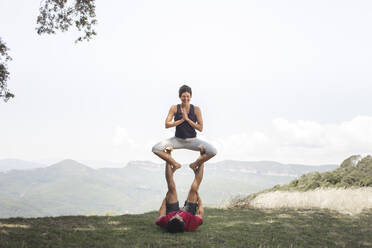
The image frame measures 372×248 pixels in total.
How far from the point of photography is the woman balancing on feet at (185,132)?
285 inches

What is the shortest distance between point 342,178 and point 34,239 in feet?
48.7

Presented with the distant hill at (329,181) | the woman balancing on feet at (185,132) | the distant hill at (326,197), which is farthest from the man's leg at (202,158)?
the distant hill at (329,181)

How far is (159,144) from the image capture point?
7.35m

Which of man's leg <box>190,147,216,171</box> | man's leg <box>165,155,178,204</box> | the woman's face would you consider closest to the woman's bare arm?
the woman's face

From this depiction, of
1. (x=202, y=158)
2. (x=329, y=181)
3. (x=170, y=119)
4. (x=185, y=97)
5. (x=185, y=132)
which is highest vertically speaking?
(x=185, y=97)

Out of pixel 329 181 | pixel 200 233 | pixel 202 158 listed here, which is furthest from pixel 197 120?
pixel 329 181

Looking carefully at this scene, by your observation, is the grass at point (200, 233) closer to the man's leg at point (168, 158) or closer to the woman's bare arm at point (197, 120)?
the man's leg at point (168, 158)

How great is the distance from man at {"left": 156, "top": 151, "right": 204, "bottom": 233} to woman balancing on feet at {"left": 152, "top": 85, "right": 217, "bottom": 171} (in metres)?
0.46

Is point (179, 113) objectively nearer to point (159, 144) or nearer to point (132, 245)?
point (159, 144)

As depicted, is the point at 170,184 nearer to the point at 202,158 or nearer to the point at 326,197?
the point at 202,158

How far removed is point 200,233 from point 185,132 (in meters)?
2.15

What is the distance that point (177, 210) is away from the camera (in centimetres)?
762

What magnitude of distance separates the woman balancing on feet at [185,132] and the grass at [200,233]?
1.65 m

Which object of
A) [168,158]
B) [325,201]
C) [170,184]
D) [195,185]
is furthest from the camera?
[325,201]
